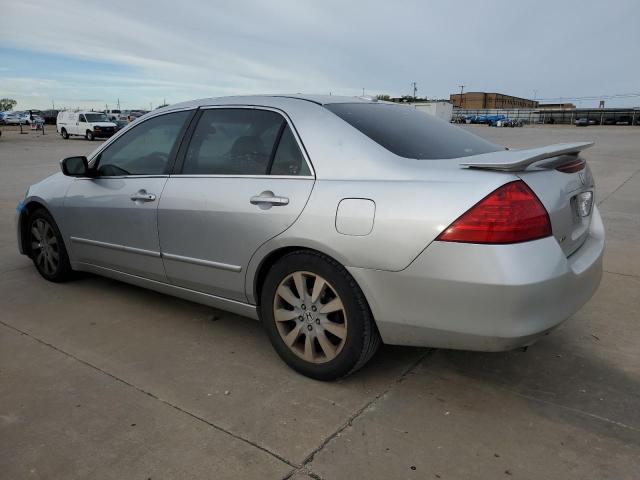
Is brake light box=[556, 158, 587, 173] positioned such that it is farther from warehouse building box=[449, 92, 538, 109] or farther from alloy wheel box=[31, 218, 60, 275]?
warehouse building box=[449, 92, 538, 109]

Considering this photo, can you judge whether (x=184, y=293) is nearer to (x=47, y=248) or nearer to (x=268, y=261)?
(x=268, y=261)

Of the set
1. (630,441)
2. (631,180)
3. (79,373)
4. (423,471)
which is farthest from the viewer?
(631,180)

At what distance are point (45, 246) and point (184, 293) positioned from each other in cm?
188

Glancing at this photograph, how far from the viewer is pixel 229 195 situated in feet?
10.4

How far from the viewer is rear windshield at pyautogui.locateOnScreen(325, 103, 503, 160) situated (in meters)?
2.88

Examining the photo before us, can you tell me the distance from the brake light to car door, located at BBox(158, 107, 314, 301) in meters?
1.31

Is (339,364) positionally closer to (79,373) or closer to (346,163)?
(346,163)

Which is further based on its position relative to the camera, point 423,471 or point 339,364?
point 339,364

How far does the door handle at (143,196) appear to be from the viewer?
3602 mm

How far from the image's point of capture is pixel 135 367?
125 inches

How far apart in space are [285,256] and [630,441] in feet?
6.11

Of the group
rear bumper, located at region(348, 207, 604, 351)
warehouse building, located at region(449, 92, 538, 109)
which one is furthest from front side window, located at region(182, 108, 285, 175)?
warehouse building, located at region(449, 92, 538, 109)

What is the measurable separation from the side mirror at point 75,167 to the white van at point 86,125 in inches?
1155

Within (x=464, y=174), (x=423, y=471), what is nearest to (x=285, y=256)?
(x=464, y=174)
